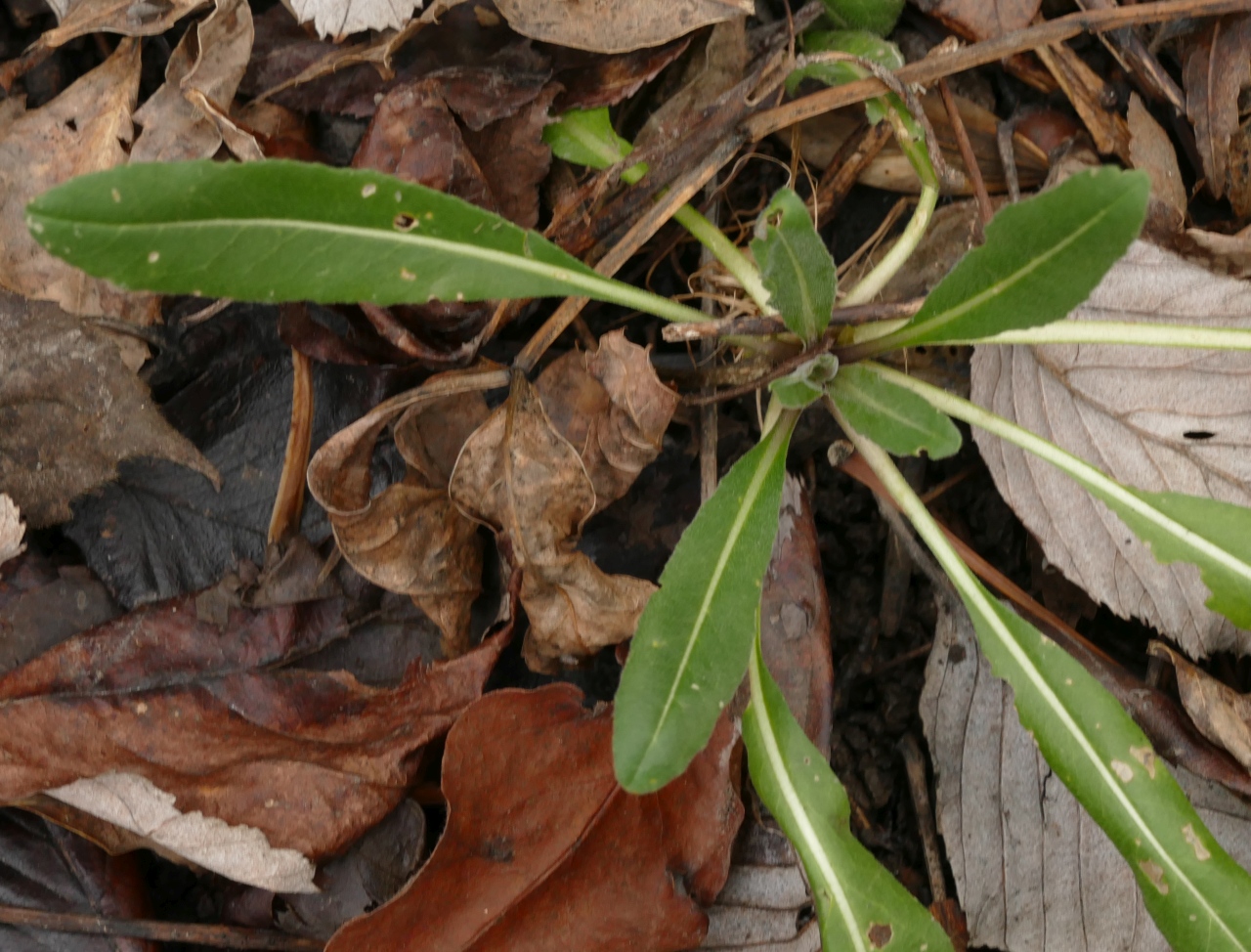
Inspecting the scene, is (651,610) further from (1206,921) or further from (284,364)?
(1206,921)

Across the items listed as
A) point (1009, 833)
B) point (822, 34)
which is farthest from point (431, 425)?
point (1009, 833)

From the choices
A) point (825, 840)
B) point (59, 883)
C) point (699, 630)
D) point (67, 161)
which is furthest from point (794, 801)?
point (67, 161)

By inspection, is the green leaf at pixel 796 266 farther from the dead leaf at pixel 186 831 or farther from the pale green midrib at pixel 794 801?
the dead leaf at pixel 186 831

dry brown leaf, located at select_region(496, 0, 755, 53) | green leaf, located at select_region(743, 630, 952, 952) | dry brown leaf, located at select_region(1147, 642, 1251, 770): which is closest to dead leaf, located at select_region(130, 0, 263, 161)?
dry brown leaf, located at select_region(496, 0, 755, 53)

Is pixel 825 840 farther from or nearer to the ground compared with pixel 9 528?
nearer to the ground

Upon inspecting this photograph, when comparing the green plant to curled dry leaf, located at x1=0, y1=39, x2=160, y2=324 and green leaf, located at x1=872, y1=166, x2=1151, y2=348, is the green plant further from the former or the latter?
curled dry leaf, located at x1=0, y1=39, x2=160, y2=324

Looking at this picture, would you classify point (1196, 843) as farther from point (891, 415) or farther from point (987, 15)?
point (987, 15)

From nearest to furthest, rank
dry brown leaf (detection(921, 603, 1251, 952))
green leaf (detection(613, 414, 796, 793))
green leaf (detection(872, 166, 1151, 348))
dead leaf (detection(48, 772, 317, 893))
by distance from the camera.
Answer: green leaf (detection(872, 166, 1151, 348)) → green leaf (detection(613, 414, 796, 793)) → dead leaf (detection(48, 772, 317, 893)) → dry brown leaf (detection(921, 603, 1251, 952))
